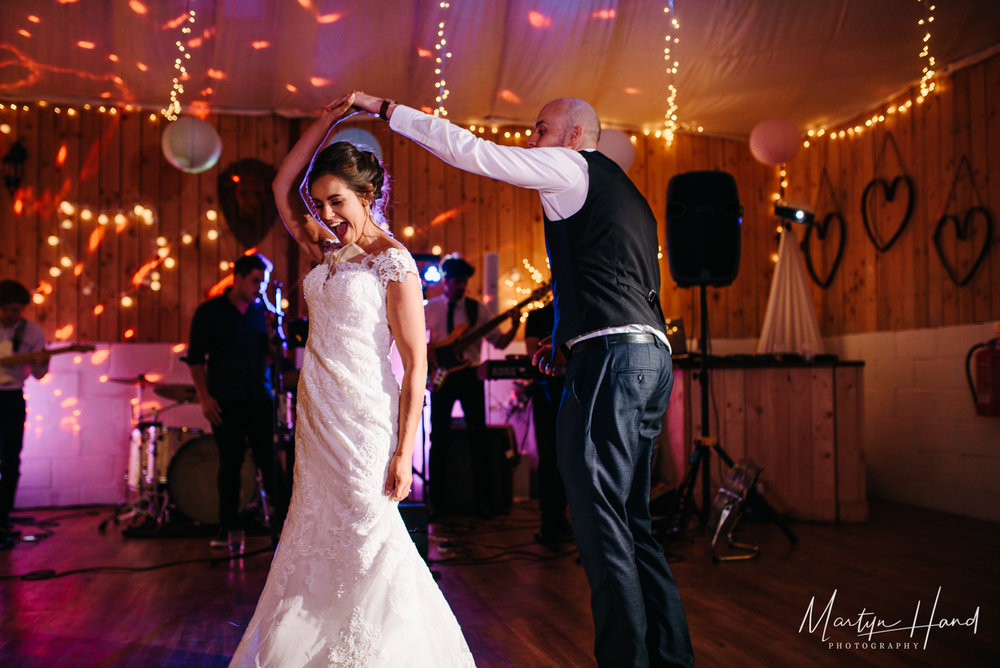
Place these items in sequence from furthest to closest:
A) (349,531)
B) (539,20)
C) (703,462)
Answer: (539,20) → (703,462) → (349,531)

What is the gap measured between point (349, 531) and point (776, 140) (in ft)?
18.8

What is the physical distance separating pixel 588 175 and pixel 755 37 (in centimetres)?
421

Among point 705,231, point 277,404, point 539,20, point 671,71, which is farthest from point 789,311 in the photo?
point 277,404

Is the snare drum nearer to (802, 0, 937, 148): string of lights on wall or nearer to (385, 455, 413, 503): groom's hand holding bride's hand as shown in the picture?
(385, 455, 413, 503): groom's hand holding bride's hand

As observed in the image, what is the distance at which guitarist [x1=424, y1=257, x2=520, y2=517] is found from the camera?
18.4ft

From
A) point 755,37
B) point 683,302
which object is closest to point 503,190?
point 683,302

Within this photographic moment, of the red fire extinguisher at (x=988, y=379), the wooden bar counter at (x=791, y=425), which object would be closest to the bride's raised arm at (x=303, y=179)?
the wooden bar counter at (x=791, y=425)

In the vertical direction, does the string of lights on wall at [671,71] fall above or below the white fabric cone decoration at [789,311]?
above

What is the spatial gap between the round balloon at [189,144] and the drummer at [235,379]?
151 centimetres

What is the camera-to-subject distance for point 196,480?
5.17 metres

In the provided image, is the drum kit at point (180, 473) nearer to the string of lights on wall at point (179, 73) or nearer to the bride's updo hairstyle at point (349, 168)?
the string of lights on wall at point (179, 73)

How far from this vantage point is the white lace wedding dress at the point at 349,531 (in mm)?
1858

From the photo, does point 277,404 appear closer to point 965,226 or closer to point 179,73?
point 179,73

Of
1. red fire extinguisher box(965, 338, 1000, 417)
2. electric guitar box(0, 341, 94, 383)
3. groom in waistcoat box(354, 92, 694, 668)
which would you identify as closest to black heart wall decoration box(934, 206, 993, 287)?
red fire extinguisher box(965, 338, 1000, 417)
